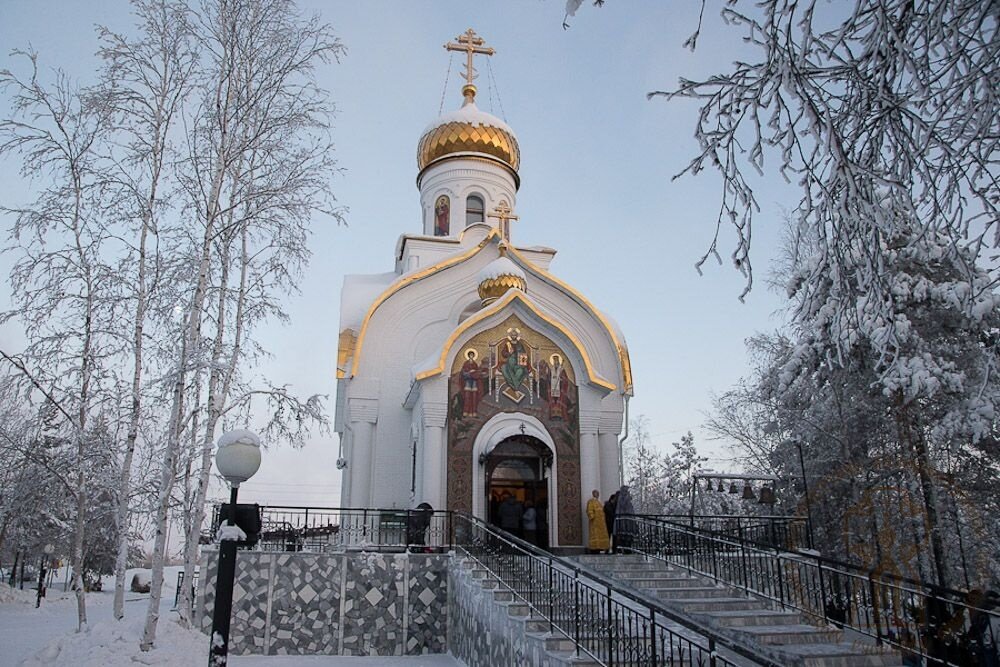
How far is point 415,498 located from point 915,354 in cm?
845

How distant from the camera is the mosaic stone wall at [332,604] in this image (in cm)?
1030

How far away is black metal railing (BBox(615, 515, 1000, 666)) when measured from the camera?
21.2 ft

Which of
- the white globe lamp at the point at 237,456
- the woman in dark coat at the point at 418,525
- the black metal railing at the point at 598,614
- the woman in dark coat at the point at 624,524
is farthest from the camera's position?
the woman in dark coat at the point at 624,524

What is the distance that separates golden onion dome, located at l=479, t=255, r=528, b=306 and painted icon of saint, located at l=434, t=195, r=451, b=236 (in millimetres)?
4340

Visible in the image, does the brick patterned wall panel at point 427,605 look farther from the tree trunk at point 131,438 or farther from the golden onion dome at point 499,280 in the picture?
the golden onion dome at point 499,280

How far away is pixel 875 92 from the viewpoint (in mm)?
3611

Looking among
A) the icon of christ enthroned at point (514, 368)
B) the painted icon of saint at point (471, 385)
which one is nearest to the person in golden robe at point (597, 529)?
the icon of christ enthroned at point (514, 368)

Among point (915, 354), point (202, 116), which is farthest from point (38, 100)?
point (915, 354)

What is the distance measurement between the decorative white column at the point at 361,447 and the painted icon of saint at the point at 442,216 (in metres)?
6.28

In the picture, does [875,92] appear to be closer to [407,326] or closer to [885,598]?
[885,598]

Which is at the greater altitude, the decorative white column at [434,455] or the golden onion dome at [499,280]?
the golden onion dome at [499,280]

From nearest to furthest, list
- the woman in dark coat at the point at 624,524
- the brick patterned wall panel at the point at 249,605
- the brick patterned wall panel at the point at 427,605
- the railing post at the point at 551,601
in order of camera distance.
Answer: the railing post at the point at 551,601 → the brick patterned wall panel at the point at 249,605 → the brick patterned wall panel at the point at 427,605 → the woman in dark coat at the point at 624,524

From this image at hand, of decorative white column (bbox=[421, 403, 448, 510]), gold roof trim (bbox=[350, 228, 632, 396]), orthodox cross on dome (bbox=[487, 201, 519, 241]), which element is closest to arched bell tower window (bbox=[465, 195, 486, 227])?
orthodox cross on dome (bbox=[487, 201, 519, 241])

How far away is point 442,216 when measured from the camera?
19234 mm
